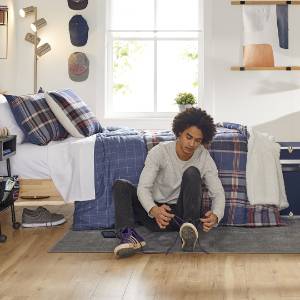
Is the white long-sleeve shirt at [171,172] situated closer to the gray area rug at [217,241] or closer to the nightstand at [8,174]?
the gray area rug at [217,241]

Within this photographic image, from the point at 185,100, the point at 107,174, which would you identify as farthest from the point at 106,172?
the point at 185,100

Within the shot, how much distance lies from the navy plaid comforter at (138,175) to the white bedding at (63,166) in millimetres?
65

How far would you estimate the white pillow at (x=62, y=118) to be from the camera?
4.83m

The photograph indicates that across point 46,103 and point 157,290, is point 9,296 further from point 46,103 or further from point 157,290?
point 46,103

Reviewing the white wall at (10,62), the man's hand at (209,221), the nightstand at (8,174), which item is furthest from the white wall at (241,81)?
the man's hand at (209,221)

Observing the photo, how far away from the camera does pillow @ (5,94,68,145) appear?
4.66 meters

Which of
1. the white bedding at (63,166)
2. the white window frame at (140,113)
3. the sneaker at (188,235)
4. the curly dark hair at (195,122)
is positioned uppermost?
the white window frame at (140,113)

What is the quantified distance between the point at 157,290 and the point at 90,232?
1392 millimetres

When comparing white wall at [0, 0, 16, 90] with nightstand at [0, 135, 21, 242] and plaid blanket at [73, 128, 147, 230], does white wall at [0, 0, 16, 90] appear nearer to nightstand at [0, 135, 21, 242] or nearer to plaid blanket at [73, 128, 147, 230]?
nightstand at [0, 135, 21, 242]

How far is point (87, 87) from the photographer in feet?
24.3

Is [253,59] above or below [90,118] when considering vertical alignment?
above

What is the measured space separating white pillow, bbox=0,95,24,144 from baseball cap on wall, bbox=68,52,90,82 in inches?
104

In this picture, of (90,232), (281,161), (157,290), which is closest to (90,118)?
(90,232)

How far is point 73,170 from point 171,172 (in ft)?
2.54
